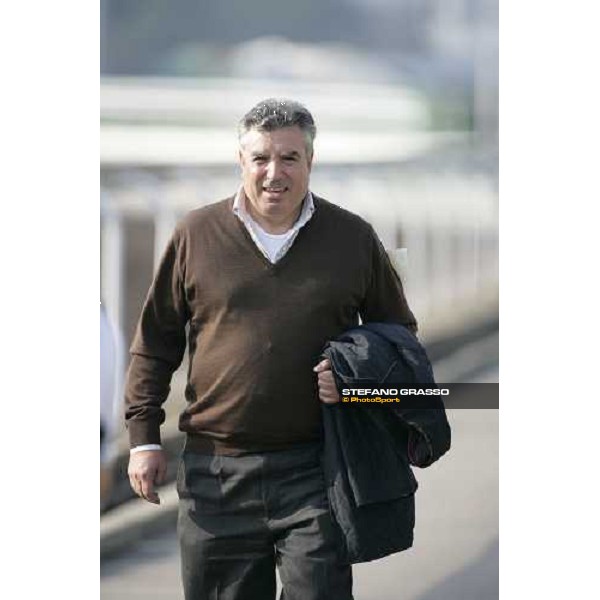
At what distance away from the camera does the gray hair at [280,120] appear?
3.00 meters

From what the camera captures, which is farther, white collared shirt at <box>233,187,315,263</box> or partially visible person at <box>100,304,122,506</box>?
partially visible person at <box>100,304,122,506</box>

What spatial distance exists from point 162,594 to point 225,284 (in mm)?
1003

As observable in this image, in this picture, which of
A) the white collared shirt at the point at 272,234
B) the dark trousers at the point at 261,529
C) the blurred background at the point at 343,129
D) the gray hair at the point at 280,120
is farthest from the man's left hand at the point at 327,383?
the gray hair at the point at 280,120

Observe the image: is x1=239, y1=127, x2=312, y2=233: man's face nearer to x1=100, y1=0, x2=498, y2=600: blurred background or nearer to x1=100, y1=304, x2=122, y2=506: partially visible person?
x1=100, y1=0, x2=498, y2=600: blurred background

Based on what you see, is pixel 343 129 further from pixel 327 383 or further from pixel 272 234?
pixel 327 383

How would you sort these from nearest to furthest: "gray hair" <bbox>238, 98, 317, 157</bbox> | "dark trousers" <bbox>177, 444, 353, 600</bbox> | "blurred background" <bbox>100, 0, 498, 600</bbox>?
1. "dark trousers" <bbox>177, 444, 353, 600</bbox>
2. "gray hair" <bbox>238, 98, 317, 157</bbox>
3. "blurred background" <bbox>100, 0, 498, 600</bbox>

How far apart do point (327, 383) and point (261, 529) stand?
0.41 meters

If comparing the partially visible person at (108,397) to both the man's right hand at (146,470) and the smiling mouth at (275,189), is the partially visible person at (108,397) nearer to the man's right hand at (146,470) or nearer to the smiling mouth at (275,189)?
the man's right hand at (146,470)

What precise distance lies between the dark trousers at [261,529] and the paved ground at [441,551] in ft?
1.09

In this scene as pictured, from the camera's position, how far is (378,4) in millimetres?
3217

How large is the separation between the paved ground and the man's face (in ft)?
2.60

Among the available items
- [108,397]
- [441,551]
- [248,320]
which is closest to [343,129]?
[248,320]

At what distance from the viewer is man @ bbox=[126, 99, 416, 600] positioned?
293 cm

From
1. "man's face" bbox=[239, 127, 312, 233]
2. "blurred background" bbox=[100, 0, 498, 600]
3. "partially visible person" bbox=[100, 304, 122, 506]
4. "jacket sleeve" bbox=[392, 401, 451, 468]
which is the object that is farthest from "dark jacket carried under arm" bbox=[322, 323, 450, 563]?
"partially visible person" bbox=[100, 304, 122, 506]
